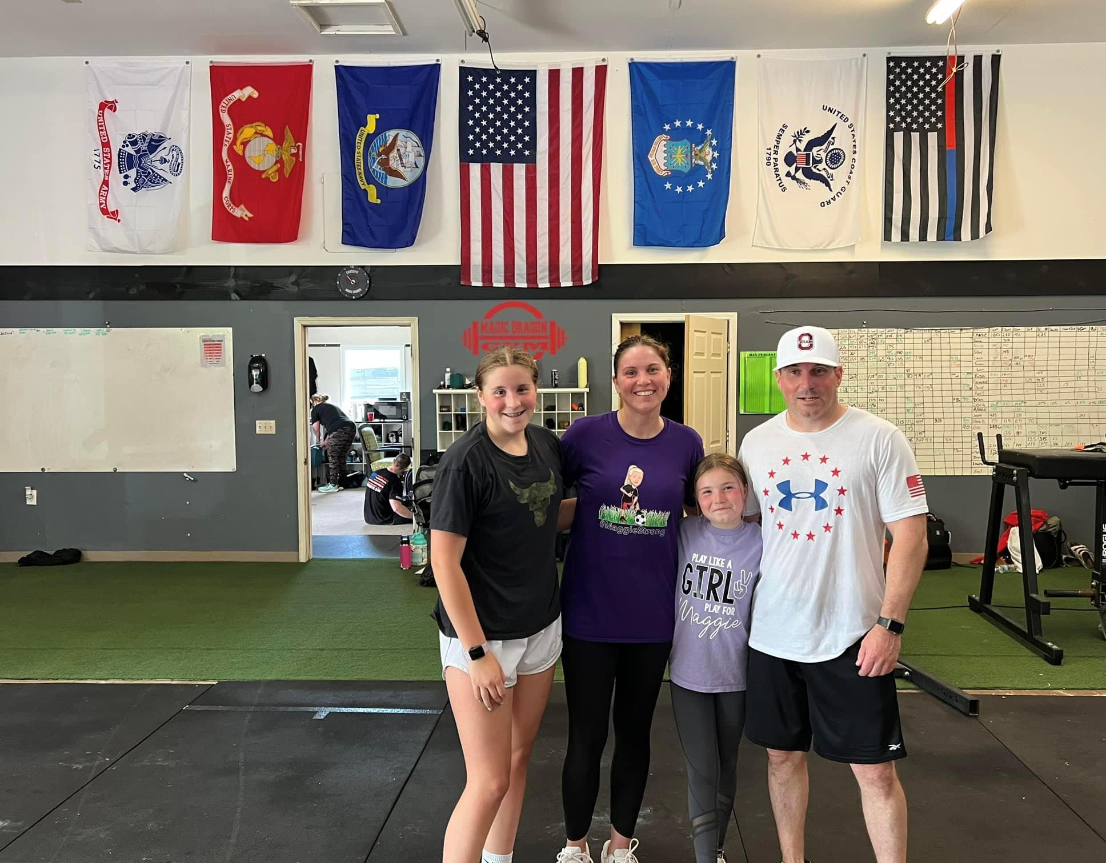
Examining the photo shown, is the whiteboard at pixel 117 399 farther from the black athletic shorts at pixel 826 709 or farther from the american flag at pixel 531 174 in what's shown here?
the black athletic shorts at pixel 826 709

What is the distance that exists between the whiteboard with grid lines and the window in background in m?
9.05

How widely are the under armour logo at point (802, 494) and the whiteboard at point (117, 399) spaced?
19.2ft

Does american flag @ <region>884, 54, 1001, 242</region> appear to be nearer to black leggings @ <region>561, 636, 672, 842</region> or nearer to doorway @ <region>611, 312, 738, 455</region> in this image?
doorway @ <region>611, 312, 738, 455</region>

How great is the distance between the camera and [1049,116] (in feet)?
20.5

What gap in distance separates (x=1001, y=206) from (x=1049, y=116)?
2.75ft

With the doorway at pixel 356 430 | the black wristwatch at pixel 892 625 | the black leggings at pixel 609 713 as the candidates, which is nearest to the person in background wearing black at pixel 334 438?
the doorway at pixel 356 430

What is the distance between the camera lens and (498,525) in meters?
1.81

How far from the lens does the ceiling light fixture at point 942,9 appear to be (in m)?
5.03

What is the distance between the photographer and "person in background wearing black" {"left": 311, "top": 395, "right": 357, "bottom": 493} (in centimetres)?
1100

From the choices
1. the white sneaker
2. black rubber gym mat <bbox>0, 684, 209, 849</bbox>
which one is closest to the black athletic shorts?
the white sneaker

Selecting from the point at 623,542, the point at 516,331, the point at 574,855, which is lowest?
the point at 574,855

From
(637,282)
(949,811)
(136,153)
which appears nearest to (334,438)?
(136,153)

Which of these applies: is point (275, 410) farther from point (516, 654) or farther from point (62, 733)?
point (516, 654)

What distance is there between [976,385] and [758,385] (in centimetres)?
192
